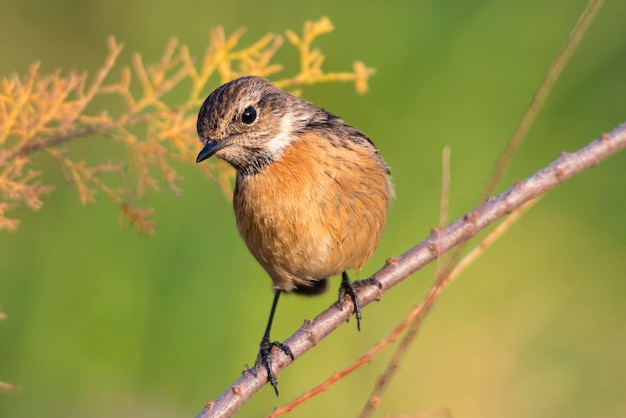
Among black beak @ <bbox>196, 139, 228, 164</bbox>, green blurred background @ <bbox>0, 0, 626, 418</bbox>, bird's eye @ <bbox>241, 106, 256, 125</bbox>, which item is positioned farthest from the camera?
green blurred background @ <bbox>0, 0, 626, 418</bbox>

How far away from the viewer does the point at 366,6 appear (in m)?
5.79

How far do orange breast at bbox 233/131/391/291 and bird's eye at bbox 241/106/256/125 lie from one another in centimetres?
20

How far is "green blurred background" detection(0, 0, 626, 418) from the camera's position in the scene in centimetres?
476

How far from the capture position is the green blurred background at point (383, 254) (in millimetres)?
4758

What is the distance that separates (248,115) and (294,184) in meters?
0.37

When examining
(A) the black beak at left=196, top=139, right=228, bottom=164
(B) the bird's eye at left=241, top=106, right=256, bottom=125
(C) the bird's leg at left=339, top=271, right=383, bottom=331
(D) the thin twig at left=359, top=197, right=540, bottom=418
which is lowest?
(D) the thin twig at left=359, top=197, right=540, bottom=418

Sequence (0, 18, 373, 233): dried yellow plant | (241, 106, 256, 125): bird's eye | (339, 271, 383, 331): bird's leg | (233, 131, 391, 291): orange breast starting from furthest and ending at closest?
(241, 106, 256, 125): bird's eye → (233, 131, 391, 291): orange breast → (339, 271, 383, 331): bird's leg → (0, 18, 373, 233): dried yellow plant

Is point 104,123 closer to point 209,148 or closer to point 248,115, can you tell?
point 209,148

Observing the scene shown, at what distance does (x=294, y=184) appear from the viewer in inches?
143

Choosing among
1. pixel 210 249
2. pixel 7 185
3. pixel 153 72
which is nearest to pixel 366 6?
pixel 210 249

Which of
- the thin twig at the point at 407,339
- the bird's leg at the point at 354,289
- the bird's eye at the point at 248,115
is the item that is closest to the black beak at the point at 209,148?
the bird's eye at the point at 248,115

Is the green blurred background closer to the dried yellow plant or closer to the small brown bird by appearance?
the small brown bird

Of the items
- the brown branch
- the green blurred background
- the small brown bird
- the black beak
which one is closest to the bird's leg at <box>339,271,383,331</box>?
the small brown bird

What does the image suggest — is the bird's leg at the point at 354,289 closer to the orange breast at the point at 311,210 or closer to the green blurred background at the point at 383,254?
the orange breast at the point at 311,210
